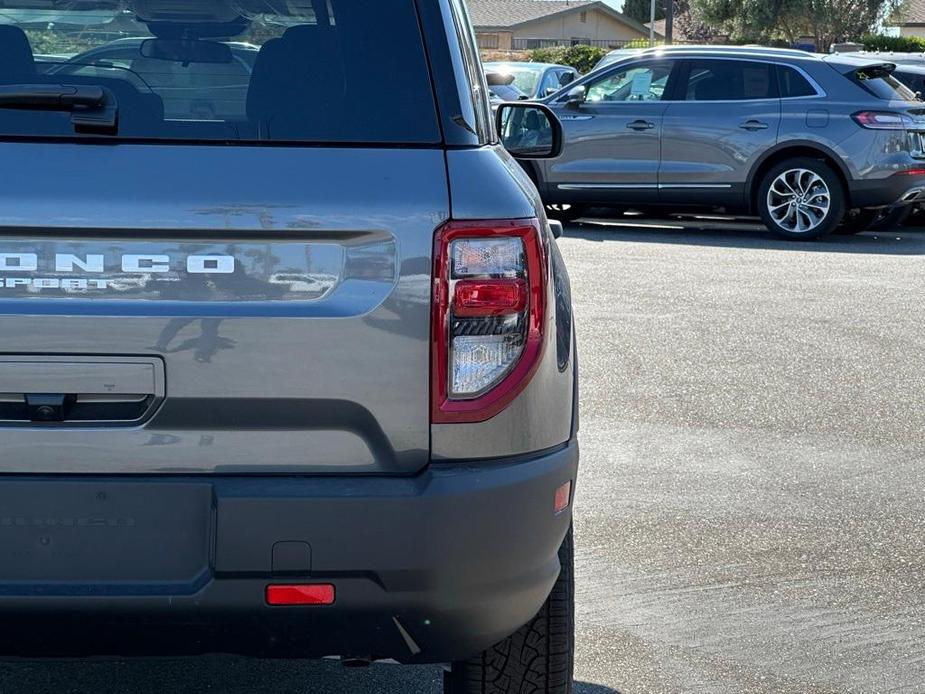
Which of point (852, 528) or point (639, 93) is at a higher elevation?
point (639, 93)

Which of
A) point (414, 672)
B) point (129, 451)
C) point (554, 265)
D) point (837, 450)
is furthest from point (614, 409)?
point (129, 451)

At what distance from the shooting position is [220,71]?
3.01 metres

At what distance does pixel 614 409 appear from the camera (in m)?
7.26

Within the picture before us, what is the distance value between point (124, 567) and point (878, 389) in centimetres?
570

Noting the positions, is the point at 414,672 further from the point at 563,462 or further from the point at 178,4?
the point at 178,4

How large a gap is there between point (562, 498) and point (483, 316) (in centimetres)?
42

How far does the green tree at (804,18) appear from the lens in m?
62.8

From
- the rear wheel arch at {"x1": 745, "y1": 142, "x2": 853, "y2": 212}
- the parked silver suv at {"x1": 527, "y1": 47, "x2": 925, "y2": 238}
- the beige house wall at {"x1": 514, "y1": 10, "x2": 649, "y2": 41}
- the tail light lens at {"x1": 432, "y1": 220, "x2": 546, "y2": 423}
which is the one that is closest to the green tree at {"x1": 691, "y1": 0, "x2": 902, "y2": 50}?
the beige house wall at {"x1": 514, "y1": 10, "x2": 649, "y2": 41}

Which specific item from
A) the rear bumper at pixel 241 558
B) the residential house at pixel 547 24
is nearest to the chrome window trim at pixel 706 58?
the rear bumper at pixel 241 558

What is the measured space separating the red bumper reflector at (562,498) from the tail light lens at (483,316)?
0.24m

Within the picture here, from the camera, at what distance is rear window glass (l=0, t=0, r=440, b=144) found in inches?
109

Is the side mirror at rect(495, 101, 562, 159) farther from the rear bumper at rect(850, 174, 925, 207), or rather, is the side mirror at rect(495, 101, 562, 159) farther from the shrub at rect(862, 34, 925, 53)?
the shrub at rect(862, 34, 925, 53)

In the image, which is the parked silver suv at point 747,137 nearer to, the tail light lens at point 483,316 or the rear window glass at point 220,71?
the rear window glass at point 220,71

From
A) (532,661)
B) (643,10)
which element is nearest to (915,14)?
(643,10)
